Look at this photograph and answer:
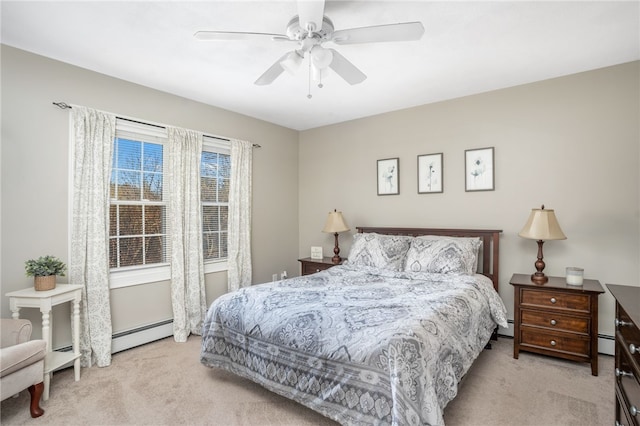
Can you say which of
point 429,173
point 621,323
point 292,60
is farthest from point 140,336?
point 621,323

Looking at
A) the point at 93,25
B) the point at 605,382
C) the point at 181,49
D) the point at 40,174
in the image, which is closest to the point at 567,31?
the point at 605,382

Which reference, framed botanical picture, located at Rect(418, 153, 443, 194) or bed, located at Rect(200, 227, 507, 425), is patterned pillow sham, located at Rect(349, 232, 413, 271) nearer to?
bed, located at Rect(200, 227, 507, 425)

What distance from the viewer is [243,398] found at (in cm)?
236

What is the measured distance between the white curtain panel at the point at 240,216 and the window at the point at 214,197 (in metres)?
0.10

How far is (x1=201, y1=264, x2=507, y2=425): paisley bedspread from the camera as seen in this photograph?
1726 millimetres

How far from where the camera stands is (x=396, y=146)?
4305 mm

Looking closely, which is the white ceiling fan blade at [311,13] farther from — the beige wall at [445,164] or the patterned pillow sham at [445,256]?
the patterned pillow sham at [445,256]

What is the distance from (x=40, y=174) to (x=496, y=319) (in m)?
4.13

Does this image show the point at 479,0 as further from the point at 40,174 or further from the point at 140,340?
the point at 140,340

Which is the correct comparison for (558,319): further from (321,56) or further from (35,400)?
(35,400)

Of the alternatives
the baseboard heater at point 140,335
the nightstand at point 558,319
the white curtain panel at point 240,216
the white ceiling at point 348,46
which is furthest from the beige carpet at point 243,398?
the white ceiling at point 348,46

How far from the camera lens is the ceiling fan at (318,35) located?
1857 mm

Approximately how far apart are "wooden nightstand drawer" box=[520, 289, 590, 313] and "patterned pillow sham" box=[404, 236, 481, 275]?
1.67 feet

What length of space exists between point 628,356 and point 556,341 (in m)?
1.59
